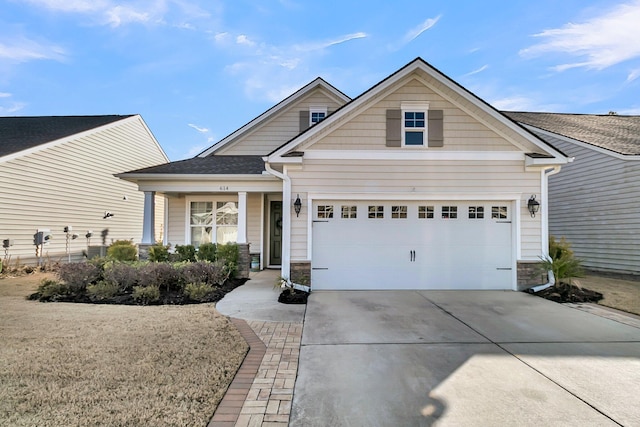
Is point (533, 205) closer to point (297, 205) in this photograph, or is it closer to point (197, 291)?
point (297, 205)

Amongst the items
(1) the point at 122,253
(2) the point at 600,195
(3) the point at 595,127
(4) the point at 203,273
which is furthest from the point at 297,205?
(3) the point at 595,127

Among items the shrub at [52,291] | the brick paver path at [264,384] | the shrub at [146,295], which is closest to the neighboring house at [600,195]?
the brick paver path at [264,384]

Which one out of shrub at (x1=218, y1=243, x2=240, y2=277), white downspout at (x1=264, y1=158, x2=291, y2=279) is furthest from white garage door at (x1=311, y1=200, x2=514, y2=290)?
shrub at (x1=218, y1=243, x2=240, y2=277)

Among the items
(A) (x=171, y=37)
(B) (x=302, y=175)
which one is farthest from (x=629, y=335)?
(A) (x=171, y=37)

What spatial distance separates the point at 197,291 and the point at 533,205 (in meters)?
8.08

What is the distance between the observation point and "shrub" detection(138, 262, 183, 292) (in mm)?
6992

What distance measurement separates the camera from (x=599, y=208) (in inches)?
428

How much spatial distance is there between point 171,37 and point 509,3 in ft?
38.4

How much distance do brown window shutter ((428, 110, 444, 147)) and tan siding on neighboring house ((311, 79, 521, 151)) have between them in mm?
107

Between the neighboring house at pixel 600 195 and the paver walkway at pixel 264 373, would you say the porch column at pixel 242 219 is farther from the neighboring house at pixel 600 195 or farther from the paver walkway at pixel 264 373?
the neighboring house at pixel 600 195

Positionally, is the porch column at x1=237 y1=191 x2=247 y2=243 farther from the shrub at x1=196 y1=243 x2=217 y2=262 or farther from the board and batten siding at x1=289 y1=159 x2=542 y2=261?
the board and batten siding at x1=289 y1=159 x2=542 y2=261

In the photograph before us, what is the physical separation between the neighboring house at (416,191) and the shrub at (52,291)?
484 centimetres

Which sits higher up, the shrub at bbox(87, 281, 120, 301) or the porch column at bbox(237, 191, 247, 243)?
the porch column at bbox(237, 191, 247, 243)

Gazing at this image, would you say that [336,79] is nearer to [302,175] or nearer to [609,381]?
[302,175]
